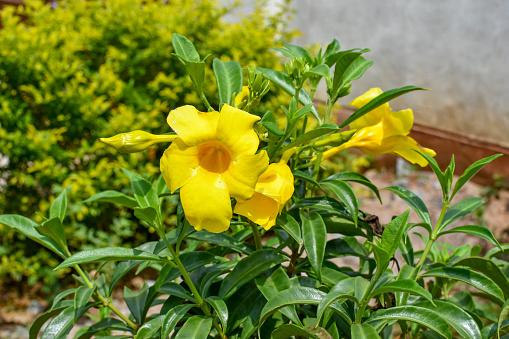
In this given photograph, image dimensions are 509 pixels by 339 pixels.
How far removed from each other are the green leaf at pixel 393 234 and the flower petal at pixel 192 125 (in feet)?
1.15

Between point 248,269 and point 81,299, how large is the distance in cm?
37

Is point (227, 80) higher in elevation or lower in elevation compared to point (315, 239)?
higher

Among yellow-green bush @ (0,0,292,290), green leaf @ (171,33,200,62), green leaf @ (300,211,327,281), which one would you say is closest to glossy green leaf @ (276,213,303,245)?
green leaf @ (300,211,327,281)

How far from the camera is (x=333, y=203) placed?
3.37 ft

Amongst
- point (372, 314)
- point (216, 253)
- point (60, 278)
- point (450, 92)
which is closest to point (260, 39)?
point (450, 92)

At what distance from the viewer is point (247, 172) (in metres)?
0.80

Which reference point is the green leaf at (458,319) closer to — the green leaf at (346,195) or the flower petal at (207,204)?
the green leaf at (346,195)

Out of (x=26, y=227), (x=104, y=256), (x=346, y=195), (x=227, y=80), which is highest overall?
(x=227, y=80)

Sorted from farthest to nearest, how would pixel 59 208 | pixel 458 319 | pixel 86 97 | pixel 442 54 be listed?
pixel 442 54 < pixel 86 97 < pixel 59 208 < pixel 458 319

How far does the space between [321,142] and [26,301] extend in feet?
9.58

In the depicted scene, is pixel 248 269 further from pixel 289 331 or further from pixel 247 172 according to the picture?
pixel 247 172

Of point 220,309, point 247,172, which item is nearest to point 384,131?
point 247,172

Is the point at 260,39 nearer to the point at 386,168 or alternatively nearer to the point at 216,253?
the point at 386,168

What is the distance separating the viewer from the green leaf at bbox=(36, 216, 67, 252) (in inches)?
39.9
